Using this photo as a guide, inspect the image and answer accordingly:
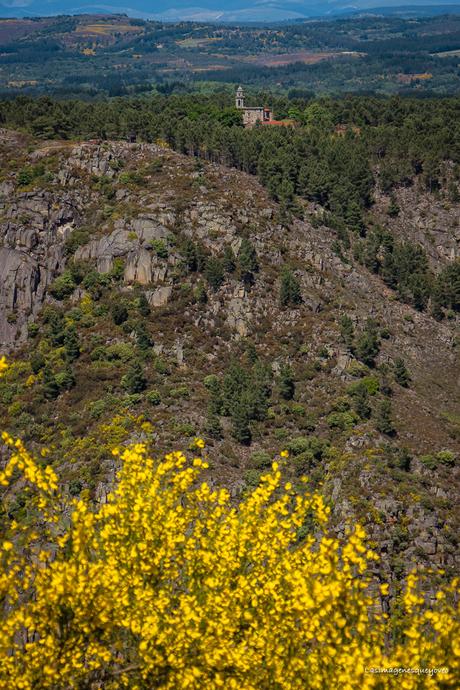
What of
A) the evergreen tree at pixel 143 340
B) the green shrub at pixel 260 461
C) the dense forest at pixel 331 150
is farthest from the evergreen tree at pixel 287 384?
the dense forest at pixel 331 150

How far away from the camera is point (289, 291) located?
103 meters

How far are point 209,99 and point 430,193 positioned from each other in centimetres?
7003

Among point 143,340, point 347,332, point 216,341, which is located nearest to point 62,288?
point 143,340

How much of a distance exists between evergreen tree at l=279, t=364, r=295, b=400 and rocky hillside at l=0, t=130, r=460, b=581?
18 cm

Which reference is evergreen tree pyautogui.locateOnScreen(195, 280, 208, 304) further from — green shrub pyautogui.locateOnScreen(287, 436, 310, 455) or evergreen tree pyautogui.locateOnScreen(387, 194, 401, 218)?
evergreen tree pyautogui.locateOnScreen(387, 194, 401, 218)

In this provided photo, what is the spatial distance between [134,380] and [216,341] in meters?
14.6

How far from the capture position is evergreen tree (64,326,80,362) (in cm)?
9275

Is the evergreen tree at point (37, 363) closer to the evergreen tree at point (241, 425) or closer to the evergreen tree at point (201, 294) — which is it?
the evergreen tree at point (201, 294)

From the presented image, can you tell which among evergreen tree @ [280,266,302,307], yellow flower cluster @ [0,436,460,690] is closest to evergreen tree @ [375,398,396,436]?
evergreen tree @ [280,266,302,307]

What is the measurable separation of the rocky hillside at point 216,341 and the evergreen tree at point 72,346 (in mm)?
317

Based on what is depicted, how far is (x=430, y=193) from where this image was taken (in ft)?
461

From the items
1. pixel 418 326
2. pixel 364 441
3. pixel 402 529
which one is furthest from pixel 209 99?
pixel 402 529

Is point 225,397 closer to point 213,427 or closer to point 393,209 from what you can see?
point 213,427

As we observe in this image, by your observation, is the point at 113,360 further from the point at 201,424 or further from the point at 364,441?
the point at 364,441
